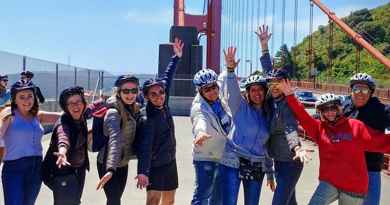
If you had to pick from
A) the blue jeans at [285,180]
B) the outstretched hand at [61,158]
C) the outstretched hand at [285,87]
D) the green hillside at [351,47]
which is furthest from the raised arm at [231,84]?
the green hillside at [351,47]

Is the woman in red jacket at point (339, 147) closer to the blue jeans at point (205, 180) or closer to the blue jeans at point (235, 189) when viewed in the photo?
the blue jeans at point (235, 189)

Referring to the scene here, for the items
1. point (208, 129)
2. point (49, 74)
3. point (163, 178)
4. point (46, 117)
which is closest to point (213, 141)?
point (208, 129)

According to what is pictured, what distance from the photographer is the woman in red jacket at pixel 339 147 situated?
4.02 m

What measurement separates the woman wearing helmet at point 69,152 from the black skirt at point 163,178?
0.59 meters

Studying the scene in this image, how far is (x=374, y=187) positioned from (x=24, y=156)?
2.81 meters

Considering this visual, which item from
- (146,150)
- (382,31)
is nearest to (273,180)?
(146,150)

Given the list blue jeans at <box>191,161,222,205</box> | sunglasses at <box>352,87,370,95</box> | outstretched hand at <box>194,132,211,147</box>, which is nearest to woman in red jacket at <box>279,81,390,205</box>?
sunglasses at <box>352,87,370,95</box>

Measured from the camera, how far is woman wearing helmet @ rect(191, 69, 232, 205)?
4387mm

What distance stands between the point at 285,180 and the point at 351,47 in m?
62.5

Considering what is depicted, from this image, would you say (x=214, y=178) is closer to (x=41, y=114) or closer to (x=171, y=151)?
(x=171, y=151)

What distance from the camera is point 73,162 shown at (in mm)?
4074

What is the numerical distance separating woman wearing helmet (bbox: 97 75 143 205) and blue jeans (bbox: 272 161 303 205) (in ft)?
3.61

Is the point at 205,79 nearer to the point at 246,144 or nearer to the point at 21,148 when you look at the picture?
the point at 246,144

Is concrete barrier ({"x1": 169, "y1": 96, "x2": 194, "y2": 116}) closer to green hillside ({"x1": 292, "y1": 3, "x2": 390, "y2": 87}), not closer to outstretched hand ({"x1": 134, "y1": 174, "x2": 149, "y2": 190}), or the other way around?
outstretched hand ({"x1": 134, "y1": 174, "x2": 149, "y2": 190})
